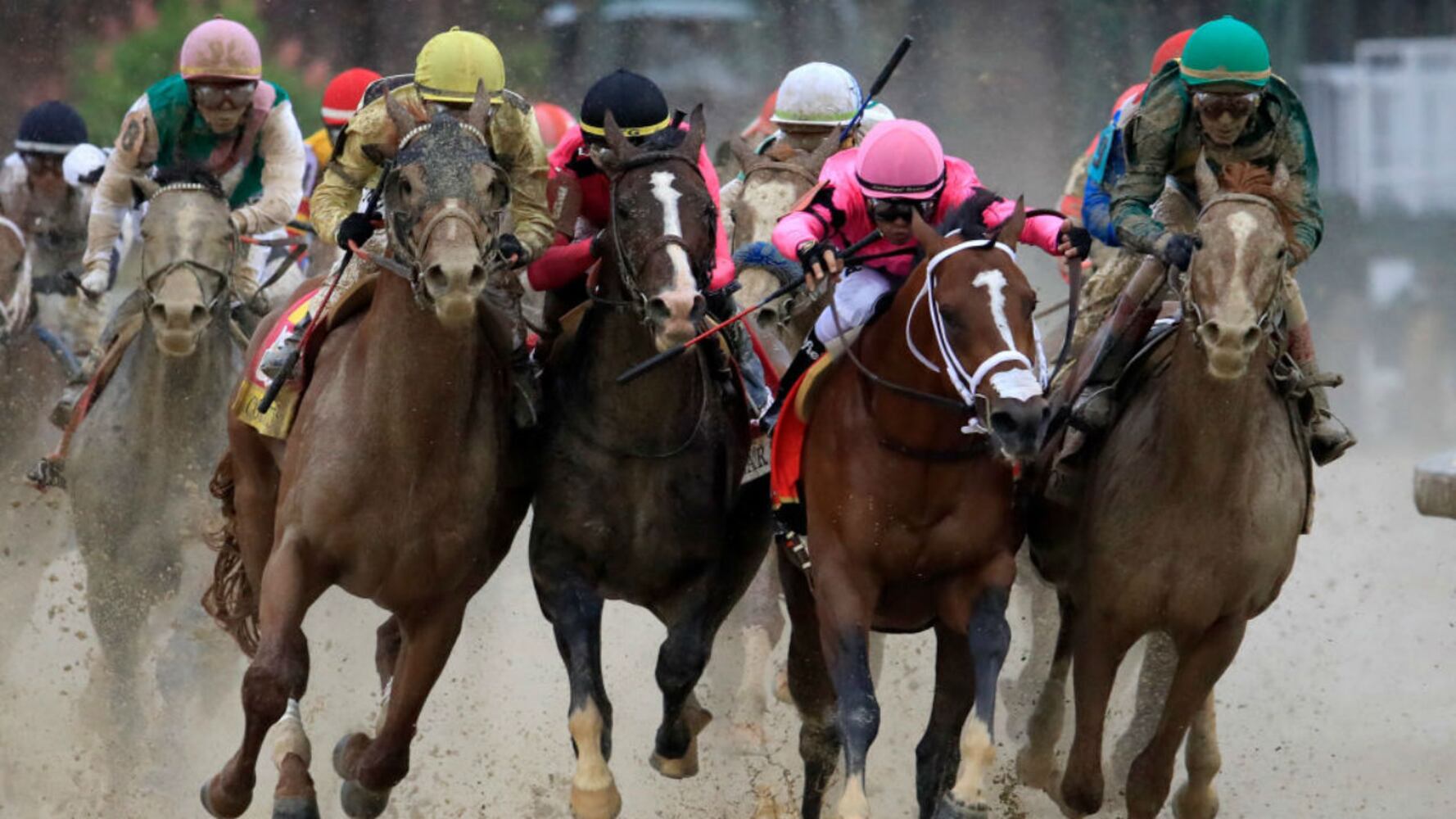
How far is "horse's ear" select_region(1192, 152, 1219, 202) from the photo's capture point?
8.22m

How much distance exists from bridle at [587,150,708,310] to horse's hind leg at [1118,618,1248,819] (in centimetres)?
190

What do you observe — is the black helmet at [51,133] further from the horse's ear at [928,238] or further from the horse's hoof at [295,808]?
the horse's ear at [928,238]

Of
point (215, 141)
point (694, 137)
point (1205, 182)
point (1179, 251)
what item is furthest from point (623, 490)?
point (215, 141)

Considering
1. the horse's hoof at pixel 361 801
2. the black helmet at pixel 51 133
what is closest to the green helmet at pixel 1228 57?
the horse's hoof at pixel 361 801

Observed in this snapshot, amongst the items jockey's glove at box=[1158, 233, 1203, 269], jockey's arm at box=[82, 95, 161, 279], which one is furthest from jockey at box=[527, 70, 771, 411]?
jockey's arm at box=[82, 95, 161, 279]

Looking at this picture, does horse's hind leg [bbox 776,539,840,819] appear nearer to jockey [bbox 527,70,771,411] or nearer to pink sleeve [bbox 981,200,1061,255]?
jockey [bbox 527,70,771,411]

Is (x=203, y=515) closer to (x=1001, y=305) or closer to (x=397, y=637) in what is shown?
(x=397, y=637)

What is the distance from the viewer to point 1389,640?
1427cm

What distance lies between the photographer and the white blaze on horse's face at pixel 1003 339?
7.47m

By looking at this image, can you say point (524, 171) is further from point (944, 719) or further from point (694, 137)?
point (944, 719)

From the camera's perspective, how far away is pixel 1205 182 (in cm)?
826

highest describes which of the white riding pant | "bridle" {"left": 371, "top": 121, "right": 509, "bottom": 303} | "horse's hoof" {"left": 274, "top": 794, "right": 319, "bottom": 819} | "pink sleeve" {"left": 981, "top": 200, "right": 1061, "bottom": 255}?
"bridle" {"left": 371, "top": 121, "right": 509, "bottom": 303}

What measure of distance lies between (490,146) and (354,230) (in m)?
0.50

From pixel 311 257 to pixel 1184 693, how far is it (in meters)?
7.18
